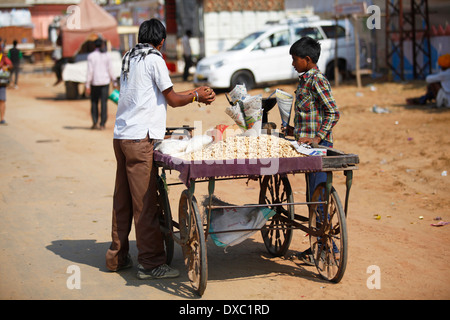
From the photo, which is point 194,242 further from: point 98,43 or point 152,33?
point 98,43

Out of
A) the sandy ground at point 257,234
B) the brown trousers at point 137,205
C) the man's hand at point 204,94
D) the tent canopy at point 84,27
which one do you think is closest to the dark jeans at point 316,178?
the sandy ground at point 257,234

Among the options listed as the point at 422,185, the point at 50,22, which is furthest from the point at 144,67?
the point at 50,22

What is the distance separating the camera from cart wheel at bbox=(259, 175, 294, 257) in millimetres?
5602

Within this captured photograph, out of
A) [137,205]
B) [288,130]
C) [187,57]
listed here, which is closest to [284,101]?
[288,130]

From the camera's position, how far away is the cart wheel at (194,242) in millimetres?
4582

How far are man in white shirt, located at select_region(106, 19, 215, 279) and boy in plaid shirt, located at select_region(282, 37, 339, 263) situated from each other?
886 millimetres

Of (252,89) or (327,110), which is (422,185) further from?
(252,89)

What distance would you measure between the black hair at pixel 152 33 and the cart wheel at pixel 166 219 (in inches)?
46.9

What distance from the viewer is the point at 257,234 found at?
679cm

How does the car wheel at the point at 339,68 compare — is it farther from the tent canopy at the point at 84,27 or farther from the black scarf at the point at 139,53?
the black scarf at the point at 139,53

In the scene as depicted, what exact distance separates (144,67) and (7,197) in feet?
13.7

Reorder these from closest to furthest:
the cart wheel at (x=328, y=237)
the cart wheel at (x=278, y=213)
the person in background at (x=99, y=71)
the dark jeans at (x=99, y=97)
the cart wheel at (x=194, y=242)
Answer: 1. the cart wheel at (x=194, y=242)
2. the cart wheel at (x=328, y=237)
3. the cart wheel at (x=278, y=213)
4. the person in background at (x=99, y=71)
5. the dark jeans at (x=99, y=97)

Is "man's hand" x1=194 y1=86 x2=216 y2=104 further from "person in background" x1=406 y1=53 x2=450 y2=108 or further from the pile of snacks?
"person in background" x1=406 y1=53 x2=450 y2=108

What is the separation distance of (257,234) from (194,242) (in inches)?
81.5
